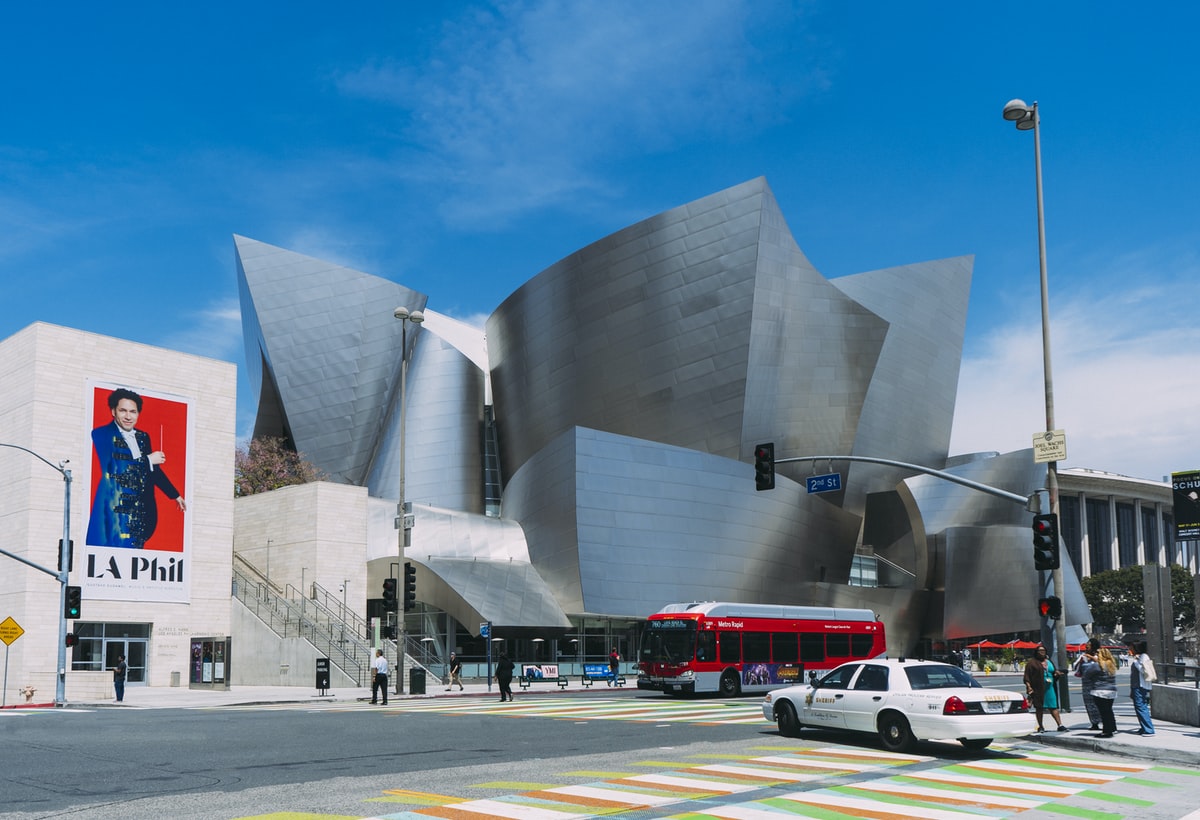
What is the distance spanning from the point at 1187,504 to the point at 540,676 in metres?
31.5

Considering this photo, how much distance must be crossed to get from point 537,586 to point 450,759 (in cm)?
4026

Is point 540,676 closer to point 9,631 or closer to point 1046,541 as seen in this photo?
point 9,631

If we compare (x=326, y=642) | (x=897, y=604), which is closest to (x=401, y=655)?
(x=326, y=642)

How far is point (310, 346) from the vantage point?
2699 inches

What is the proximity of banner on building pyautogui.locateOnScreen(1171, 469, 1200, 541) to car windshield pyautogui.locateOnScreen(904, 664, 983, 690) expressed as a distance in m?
7.33

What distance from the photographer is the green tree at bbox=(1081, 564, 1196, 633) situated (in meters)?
123

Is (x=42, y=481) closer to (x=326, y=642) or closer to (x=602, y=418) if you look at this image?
(x=326, y=642)

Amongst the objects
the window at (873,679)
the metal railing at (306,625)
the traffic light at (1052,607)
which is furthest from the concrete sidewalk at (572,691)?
the window at (873,679)

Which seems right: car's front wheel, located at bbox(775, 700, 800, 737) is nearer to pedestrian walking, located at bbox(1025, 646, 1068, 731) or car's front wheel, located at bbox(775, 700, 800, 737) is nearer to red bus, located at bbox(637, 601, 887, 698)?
pedestrian walking, located at bbox(1025, 646, 1068, 731)

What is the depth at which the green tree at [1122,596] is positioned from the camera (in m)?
123

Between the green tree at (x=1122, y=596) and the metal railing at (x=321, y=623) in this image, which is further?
the green tree at (x=1122, y=596)

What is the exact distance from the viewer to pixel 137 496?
157 feet

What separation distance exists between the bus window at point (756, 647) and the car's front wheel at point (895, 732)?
18.8 m

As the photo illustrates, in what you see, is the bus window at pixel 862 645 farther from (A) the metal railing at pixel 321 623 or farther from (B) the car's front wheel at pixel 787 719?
(B) the car's front wheel at pixel 787 719
